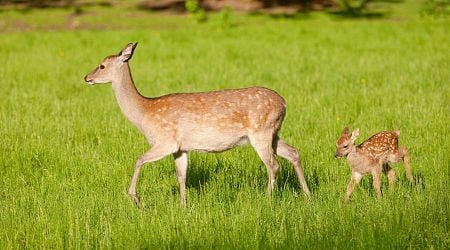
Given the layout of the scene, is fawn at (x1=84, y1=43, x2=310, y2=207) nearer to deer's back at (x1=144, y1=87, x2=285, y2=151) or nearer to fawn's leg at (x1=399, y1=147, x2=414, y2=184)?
deer's back at (x1=144, y1=87, x2=285, y2=151)

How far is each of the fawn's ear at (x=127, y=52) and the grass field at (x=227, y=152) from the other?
1.20m

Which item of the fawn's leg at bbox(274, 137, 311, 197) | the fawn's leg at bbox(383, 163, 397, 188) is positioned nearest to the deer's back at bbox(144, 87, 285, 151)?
the fawn's leg at bbox(274, 137, 311, 197)

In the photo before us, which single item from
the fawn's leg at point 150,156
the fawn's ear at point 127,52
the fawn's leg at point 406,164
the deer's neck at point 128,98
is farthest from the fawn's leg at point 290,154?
the fawn's ear at point 127,52

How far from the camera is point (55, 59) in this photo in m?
17.5

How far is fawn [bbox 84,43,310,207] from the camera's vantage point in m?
6.98

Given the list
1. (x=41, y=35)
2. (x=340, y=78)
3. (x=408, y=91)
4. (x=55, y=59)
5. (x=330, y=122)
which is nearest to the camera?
(x=330, y=122)

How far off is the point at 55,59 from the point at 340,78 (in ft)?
21.5

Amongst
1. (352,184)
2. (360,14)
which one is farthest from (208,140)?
(360,14)

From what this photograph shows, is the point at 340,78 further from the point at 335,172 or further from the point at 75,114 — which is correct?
the point at 335,172

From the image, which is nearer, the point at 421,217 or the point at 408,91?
the point at 421,217

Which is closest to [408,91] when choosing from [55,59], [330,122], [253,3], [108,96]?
[330,122]

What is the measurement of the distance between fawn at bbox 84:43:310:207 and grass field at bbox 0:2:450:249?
343mm

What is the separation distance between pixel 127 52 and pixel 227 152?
6.45 ft

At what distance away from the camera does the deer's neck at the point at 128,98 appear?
7254mm
